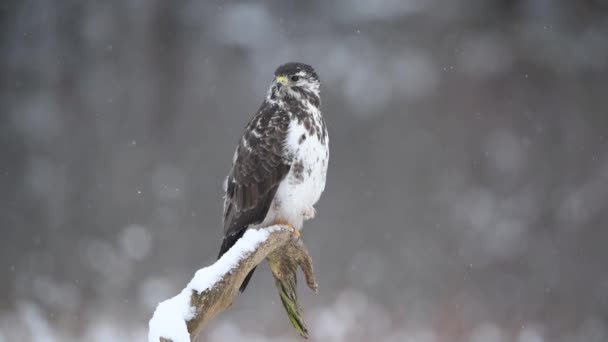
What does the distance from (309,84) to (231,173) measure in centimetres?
67

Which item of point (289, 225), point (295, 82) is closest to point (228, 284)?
point (289, 225)

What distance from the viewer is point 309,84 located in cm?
345

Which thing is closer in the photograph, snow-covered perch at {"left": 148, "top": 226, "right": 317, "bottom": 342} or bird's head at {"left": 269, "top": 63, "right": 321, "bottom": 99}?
snow-covered perch at {"left": 148, "top": 226, "right": 317, "bottom": 342}

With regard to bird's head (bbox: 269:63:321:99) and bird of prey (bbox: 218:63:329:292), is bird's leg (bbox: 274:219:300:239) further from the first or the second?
bird's head (bbox: 269:63:321:99)

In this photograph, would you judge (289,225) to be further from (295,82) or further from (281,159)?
(295,82)

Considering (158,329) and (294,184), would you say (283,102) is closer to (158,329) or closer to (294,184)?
(294,184)

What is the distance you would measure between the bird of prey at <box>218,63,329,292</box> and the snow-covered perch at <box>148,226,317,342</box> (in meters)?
0.20

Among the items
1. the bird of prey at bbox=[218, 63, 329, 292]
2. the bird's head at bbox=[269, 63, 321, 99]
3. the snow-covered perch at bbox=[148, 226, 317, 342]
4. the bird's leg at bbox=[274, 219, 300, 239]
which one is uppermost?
the bird's head at bbox=[269, 63, 321, 99]

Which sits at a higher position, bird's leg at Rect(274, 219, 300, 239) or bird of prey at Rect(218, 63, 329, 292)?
bird of prey at Rect(218, 63, 329, 292)

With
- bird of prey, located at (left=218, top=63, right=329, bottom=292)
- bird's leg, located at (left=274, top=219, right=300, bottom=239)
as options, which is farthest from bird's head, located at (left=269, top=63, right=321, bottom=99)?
bird's leg, located at (left=274, top=219, right=300, bottom=239)

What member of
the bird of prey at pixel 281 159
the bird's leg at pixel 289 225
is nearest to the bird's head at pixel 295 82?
the bird of prey at pixel 281 159

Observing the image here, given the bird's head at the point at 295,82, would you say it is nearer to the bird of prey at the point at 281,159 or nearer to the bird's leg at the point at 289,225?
the bird of prey at the point at 281,159

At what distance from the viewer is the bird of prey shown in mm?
3346

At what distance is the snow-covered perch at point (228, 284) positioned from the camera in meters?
2.09
